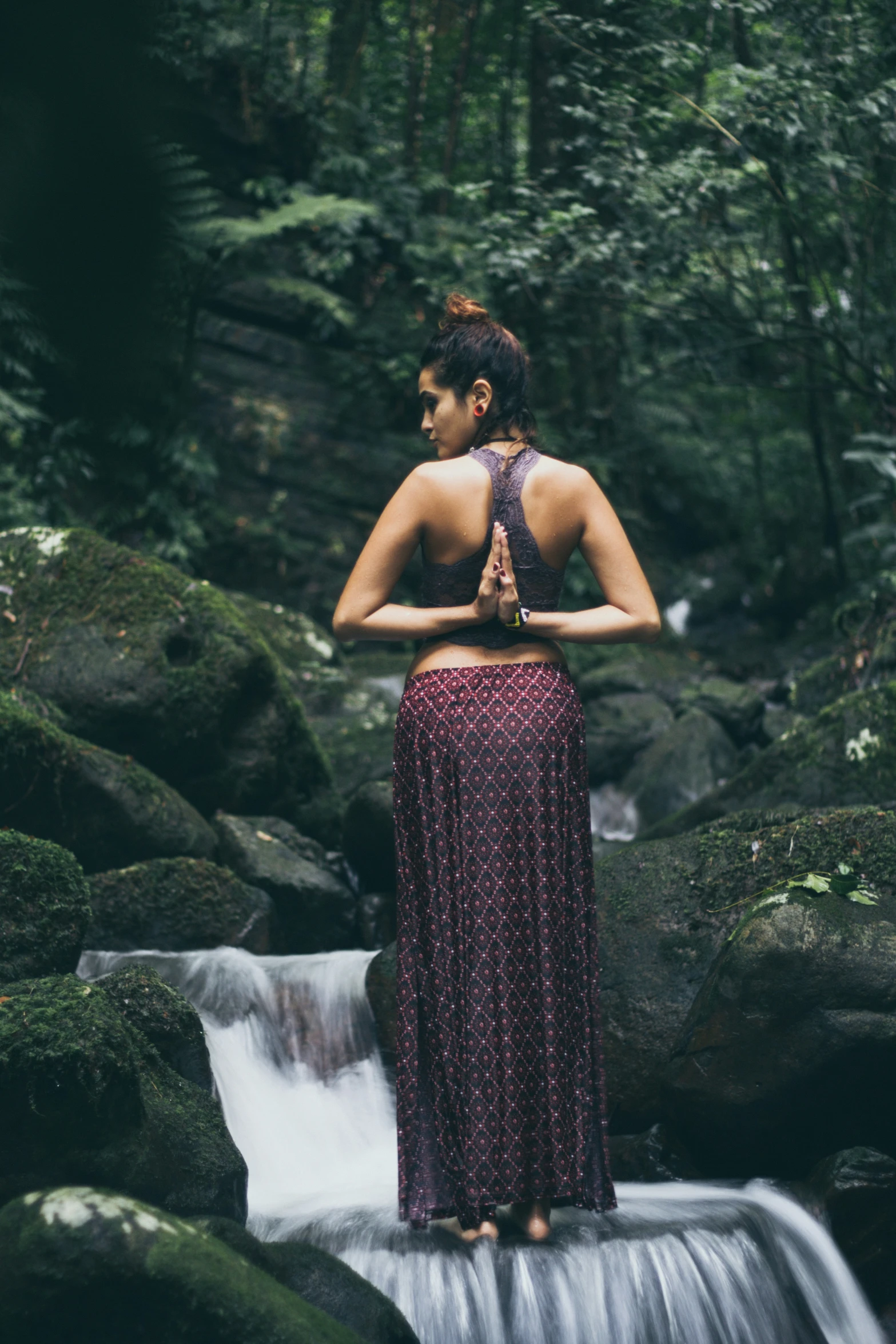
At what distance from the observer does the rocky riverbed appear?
112 inches

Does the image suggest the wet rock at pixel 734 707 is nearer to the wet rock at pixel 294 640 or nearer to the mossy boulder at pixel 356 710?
the mossy boulder at pixel 356 710

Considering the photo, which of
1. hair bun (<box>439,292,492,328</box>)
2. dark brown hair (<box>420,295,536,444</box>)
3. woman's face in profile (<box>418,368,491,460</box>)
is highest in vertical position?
hair bun (<box>439,292,492,328</box>)

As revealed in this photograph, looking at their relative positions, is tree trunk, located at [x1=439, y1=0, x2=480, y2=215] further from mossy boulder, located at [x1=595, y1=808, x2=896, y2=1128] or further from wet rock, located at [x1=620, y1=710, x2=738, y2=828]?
mossy boulder, located at [x1=595, y1=808, x2=896, y2=1128]

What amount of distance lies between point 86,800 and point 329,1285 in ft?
9.99

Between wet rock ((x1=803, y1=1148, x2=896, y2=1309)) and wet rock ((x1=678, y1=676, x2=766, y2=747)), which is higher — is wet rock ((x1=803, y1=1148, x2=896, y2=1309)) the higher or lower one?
the lower one

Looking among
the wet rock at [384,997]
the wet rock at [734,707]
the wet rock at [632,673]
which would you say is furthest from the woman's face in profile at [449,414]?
the wet rock at [632,673]

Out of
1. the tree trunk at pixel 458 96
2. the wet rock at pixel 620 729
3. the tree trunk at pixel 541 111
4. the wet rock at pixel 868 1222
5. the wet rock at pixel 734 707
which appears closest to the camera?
the wet rock at pixel 868 1222

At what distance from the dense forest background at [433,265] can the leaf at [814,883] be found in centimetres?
222

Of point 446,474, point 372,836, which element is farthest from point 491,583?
point 372,836

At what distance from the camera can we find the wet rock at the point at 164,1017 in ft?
12.2

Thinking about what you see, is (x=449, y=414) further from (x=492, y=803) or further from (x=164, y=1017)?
(x=164, y=1017)

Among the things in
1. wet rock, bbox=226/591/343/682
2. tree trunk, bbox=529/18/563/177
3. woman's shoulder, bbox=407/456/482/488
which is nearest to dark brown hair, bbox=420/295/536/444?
woman's shoulder, bbox=407/456/482/488

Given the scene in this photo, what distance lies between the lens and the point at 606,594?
3.10 m

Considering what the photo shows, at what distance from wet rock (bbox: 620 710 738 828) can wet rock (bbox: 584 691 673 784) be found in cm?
26
